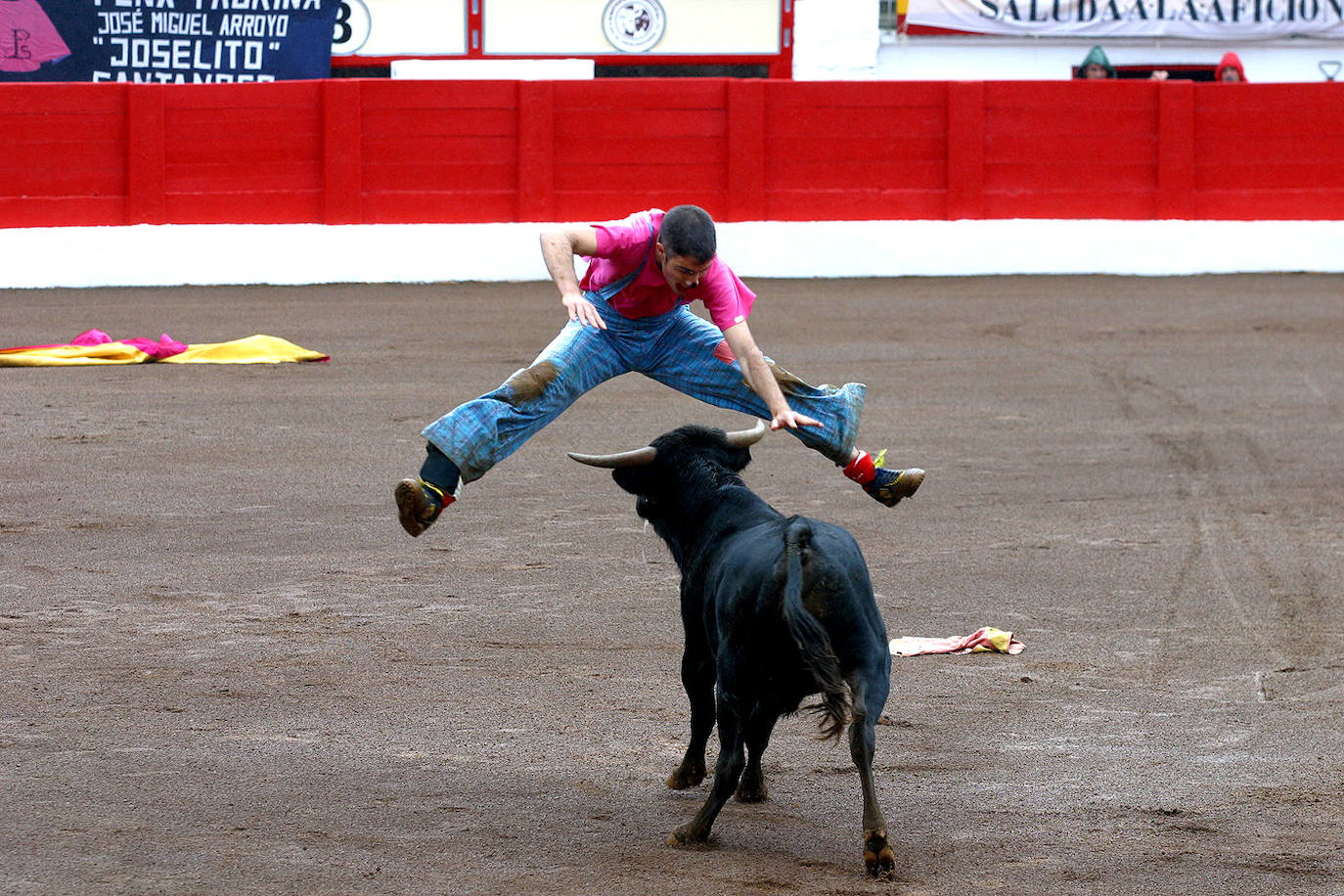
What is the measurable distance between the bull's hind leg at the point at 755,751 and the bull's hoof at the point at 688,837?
0.24 metres

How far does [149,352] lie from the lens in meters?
11.9

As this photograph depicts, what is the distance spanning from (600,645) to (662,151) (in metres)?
11.5

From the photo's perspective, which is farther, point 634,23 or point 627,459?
point 634,23

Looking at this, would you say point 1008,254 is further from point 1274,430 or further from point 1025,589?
point 1025,589

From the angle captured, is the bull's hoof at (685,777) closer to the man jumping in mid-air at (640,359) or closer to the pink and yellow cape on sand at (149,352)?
the man jumping in mid-air at (640,359)


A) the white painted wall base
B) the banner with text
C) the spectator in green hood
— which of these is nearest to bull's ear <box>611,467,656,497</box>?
the white painted wall base

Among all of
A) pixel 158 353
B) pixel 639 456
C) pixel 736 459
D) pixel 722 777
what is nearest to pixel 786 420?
pixel 736 459

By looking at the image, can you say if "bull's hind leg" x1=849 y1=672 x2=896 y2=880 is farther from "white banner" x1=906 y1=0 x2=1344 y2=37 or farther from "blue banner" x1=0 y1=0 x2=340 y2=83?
"white banner" x1=906 y1=0 x2=1344 y2=37

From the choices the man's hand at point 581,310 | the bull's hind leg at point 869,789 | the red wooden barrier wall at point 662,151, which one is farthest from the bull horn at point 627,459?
the red wooden barrier wall at point 662,151

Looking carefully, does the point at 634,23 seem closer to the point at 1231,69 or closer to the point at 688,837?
the point at 1231,69

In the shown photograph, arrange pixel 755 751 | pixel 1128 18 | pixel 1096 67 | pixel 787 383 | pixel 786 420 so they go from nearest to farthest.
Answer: pixel 755 751 < pixel 786 420 < pixel 787 383 < pixel 1096 67 < pixel 1128 18

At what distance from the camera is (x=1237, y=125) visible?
17.4 metres

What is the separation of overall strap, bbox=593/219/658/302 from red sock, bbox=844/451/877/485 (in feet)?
3.08

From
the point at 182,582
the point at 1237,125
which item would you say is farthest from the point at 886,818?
the point at 1237,125
